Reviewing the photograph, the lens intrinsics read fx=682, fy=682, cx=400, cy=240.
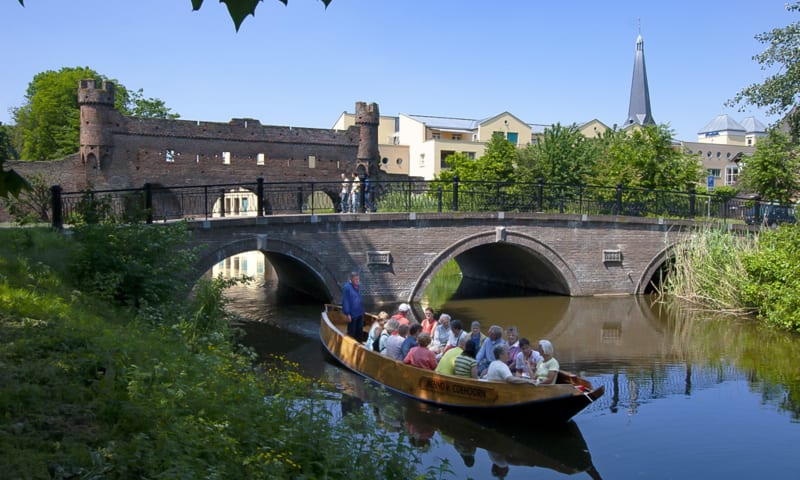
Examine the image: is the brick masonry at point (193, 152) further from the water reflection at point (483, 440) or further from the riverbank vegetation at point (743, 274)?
the water reflection at point (483, 440)

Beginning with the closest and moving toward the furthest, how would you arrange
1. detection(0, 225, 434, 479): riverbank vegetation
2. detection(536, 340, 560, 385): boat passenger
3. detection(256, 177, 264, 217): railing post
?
detection(0, 225, 434, 479): riverbank vegetation → detection(536, 340, 560, 385): boat passenger → detection(256, 177, 264, 217): railing post

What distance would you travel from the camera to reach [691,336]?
14.8 meters

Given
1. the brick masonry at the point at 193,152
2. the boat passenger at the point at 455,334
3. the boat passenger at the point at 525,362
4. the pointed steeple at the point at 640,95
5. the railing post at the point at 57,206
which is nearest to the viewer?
the boat passenger at the point at 525,362

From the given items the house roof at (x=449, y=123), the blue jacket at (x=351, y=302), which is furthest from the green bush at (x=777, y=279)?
→ the house roof at (x=449, y=123)

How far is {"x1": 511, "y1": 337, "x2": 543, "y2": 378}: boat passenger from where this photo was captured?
915 cm

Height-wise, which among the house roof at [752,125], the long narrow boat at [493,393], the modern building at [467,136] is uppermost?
the house roof at [752,125]

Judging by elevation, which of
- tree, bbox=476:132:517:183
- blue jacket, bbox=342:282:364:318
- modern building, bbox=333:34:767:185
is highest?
modern building, bbox=333:34:767:185

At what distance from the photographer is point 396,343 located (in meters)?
10.4

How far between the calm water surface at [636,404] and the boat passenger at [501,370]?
2.10ft

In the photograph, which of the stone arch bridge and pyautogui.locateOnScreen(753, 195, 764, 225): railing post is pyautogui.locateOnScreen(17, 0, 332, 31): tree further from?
pyautogui.locateOnScreen(753, 195, 764, 225): railing post

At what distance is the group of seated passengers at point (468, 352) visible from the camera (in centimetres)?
885

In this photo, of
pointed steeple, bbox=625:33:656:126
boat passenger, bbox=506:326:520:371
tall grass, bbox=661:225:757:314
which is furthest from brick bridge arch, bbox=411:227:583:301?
pointed steeple, bbox=625:33:656:126

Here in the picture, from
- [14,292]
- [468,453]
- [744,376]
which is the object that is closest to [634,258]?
[744,376]

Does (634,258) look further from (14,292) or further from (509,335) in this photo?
(14,292)
